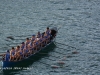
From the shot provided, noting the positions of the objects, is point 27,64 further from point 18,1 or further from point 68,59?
point 18,1

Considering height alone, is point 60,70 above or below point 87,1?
below

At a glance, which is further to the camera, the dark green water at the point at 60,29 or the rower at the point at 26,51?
→ the rower at the point at 26,51

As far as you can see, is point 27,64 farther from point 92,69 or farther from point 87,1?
point 87,1

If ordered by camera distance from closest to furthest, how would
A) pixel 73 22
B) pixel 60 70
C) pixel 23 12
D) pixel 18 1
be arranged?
pixel 60 70
pixel 73 22
pixel 23 12
pixel 18 1

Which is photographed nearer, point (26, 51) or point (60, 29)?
point (26, 51)

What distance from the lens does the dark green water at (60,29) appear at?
165 ft

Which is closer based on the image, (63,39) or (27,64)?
(27,64)

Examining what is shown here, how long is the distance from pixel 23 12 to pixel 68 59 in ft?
79.3

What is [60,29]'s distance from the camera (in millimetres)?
65438

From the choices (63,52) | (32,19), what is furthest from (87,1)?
(63,52)

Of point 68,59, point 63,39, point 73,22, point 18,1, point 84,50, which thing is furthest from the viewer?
point 18,1

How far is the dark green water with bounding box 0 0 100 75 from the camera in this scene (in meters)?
50.4

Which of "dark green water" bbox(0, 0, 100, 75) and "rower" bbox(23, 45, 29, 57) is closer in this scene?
"dark green water" bbox(0, 0, 100, 75)

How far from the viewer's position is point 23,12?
243ft
